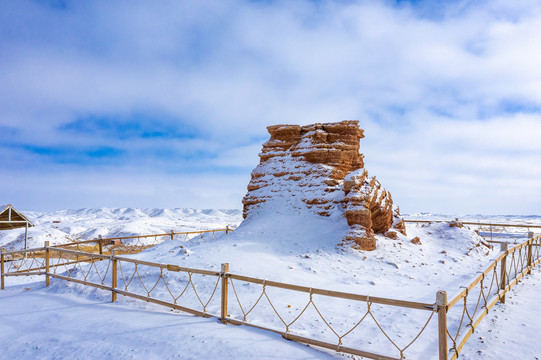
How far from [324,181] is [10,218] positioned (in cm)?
2199

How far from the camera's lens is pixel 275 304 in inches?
321

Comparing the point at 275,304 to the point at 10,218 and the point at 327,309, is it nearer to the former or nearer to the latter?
the point at 327,309

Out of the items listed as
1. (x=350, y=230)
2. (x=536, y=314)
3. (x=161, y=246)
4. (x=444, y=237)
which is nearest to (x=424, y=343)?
(x=536, y=314)

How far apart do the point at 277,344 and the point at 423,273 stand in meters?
8.90

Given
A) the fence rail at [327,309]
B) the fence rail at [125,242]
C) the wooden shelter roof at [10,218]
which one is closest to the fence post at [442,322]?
the fence rail at [327,309]

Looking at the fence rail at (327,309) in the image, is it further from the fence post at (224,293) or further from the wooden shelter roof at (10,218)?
the wooden shelter roof at (10,218)

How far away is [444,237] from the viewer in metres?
16.8

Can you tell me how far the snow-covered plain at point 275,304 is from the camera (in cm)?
551

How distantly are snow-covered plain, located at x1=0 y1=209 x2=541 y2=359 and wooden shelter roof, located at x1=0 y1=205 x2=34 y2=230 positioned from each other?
7360 millimetres

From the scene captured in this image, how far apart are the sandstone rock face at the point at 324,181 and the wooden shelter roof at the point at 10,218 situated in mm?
16826

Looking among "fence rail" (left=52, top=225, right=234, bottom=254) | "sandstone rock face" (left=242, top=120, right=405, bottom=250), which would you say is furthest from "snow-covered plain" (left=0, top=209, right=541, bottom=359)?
"fence rail" (left=52, top=225, right=234, bottom=254)

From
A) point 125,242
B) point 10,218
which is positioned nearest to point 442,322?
point 10,218

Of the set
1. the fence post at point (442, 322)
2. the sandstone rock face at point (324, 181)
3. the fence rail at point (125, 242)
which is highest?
the sandstone rock face at point (324, 181)

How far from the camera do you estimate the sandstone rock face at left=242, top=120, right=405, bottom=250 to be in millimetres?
13953
